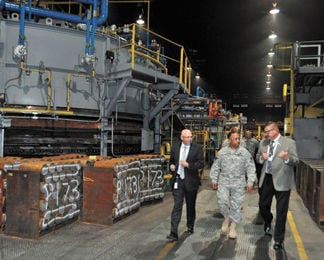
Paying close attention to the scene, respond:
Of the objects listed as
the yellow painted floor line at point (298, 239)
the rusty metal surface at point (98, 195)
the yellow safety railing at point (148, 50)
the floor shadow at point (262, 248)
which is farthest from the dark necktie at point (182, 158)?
the yellow safety railing at point (148, 50)

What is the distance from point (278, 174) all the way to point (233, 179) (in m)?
0.73

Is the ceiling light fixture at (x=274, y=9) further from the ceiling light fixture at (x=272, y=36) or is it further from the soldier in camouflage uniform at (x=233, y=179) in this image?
the soldier in camouflage uniform at (x=233, y=179)

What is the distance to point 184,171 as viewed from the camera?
5.62 meters

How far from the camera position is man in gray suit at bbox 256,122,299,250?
5062 mm

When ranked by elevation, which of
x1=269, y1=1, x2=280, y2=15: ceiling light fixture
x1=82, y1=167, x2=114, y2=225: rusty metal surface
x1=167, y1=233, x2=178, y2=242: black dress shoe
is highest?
x1=269, y1=1, x2=280, y2=15: ceiling light fixture

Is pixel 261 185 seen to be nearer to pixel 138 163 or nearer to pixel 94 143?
pixel 138 163

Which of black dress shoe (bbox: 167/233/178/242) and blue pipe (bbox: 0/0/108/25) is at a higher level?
blue pipe (bbox: 0/0/108/25)

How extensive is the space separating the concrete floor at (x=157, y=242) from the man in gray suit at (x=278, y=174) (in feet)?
1.51

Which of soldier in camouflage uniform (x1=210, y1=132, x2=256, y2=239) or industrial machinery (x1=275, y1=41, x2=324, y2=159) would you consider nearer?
soldier in camouflage uniform (x1=210, y1=132, x2=256, y2=239)

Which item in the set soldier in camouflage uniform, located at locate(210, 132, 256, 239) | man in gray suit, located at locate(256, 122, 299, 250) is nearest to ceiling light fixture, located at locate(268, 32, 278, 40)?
man in gray suit, located at locate(256, 122, 299, 250)

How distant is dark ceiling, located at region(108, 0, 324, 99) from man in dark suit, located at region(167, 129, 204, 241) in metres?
11.4

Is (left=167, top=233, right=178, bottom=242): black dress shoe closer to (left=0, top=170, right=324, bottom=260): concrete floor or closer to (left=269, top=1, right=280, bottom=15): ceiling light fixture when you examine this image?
(left=0, top=170, right=324, bottom=260): concrete floor

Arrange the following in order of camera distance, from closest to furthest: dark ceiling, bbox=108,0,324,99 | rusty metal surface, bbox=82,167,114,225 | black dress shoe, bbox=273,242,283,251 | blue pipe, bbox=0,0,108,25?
1. black dress shoe, bbox=273,242,283,251
2. rusty metal surface, bbox=82,167,114,225
3. blue pipe, bbox=0,0,108,25
4. dark ceiling, bbox=108,0,324,99

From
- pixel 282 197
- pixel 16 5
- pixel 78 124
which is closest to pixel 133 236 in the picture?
pixel 282 197
